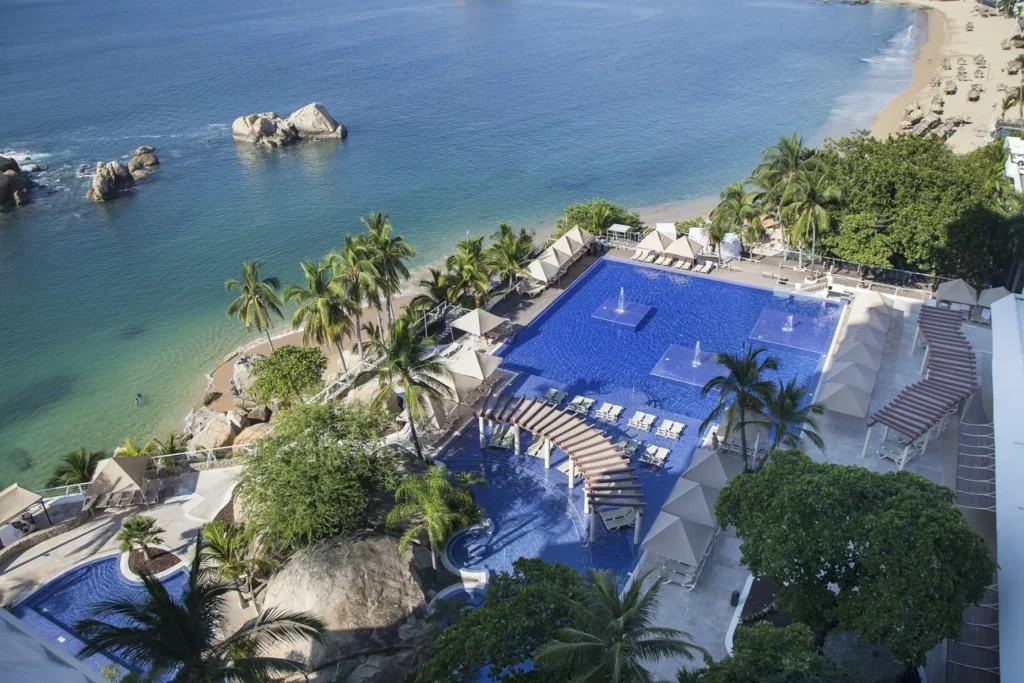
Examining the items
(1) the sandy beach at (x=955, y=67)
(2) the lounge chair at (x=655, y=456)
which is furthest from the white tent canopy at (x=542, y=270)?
(1) the sandy beach at (x=955, y=67)

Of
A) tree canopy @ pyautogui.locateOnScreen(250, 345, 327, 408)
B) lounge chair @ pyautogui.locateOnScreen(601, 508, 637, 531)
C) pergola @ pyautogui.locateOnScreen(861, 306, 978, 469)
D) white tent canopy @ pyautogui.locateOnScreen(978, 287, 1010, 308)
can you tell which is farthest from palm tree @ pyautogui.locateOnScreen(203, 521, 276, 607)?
white tent canopy @ pyautogui.locateOnScreen(978, 287, 1010, 308)

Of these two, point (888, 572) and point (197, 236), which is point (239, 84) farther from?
point (888, 572)

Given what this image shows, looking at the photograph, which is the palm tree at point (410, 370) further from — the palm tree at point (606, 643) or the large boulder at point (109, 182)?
the large boulder at point (109, 182)

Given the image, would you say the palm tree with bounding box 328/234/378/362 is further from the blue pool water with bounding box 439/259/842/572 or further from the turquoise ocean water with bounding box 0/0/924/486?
the turquoise ocean water with bounding box 0/0/924/486

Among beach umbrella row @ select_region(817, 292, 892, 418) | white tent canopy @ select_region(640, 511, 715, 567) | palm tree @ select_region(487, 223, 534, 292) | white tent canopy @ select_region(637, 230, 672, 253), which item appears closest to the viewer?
white tent canopy @ select_region(640, 511, 715, 567)

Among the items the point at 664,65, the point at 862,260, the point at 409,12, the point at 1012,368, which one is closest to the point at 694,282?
the point at 862,260

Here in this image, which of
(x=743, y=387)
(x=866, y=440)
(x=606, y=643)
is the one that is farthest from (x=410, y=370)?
(x=866, y=440)
